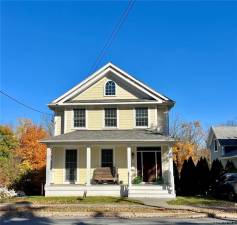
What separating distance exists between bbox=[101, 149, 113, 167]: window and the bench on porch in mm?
420

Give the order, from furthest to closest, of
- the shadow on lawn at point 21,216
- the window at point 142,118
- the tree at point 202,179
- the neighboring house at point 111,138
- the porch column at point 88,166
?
1. the window at point 142,118
2. the tree at point 202,179
3. the neighboring house at point 111,138
4. the porch column at point 88,166
5. the shadow on lawn at point 21,216

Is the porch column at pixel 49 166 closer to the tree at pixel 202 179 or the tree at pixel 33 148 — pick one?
the tree at pixel 202 179

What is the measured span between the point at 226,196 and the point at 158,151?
5199 millimetres

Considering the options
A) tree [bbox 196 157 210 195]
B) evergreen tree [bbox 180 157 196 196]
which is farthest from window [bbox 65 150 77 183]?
tree [bbox 196 157 210 195]

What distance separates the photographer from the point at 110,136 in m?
24.9

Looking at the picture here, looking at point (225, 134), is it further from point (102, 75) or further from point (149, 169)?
point (102, 75)

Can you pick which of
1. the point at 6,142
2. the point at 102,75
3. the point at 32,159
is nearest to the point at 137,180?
the point at 102,75

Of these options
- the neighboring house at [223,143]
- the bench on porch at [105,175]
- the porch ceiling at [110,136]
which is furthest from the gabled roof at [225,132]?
the bench on porch at [105,175]

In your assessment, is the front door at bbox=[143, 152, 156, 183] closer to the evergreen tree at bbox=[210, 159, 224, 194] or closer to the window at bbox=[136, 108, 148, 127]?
the window at bbox=[136, 108, 148, 127]

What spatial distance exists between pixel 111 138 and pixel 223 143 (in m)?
22.9

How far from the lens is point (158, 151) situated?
26062mm

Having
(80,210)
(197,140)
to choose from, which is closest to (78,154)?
(80,210)

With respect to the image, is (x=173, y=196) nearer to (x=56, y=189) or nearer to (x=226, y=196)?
(x=226, y=196)

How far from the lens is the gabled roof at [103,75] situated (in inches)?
1051
